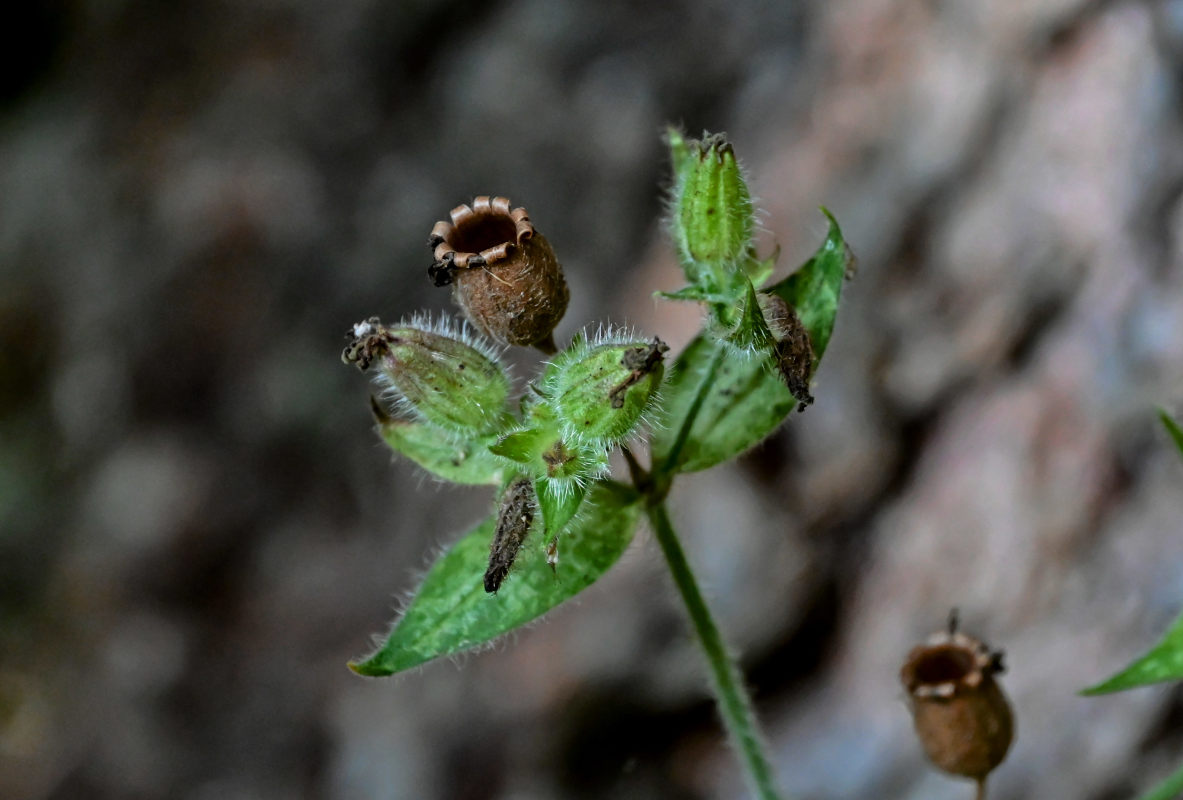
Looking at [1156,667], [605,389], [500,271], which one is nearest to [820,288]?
[605,389]

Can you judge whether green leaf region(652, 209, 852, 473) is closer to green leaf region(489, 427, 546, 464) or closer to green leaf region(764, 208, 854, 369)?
green leaf region(764, 208, 854, 369)

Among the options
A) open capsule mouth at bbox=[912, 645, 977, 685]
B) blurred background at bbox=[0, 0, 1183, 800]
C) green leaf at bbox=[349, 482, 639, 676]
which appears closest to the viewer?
green leaf at bbox=[349, 482, 639, 676]

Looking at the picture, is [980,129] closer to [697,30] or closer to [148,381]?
[697,30]

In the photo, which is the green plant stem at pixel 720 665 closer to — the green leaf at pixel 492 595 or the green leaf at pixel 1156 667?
the green leaf at pixel 492 595

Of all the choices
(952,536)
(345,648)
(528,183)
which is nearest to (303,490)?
(345,648)

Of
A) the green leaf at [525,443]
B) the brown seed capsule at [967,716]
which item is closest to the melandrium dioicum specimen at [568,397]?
the green leaf at [525,443]

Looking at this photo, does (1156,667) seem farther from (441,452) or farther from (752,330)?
(441,452)

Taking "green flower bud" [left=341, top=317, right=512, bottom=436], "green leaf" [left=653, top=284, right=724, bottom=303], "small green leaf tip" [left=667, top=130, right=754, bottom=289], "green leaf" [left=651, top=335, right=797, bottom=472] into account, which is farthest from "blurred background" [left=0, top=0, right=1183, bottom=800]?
"green flower bud" [left=341, top=317, right=512, bottom=436]
